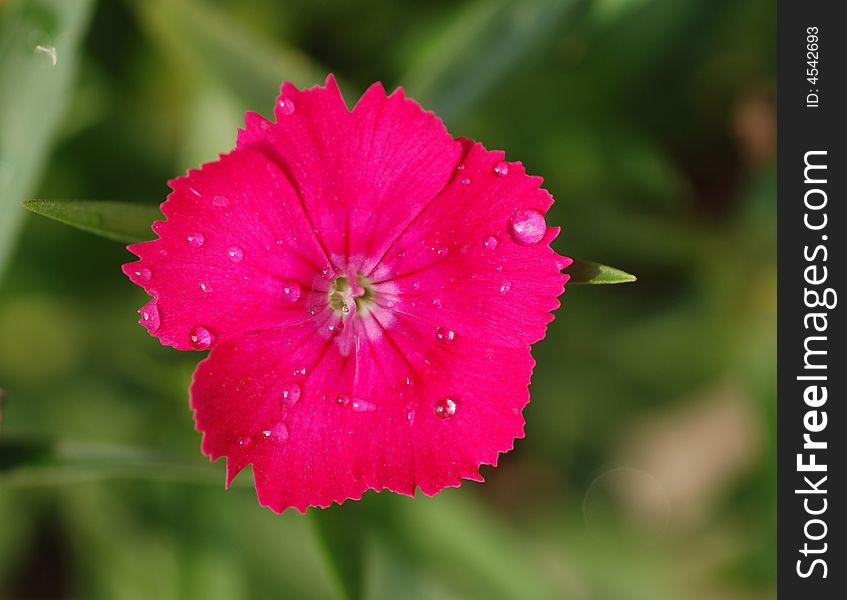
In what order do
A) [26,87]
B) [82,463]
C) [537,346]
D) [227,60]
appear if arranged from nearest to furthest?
[82,463], [26,87], [227,60], [537,346]

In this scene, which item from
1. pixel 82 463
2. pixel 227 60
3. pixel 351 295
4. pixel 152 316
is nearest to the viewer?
pixel 152 316

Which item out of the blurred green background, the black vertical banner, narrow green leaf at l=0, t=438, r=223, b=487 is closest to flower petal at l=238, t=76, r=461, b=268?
narrow green leaf at l=0, t=438, r=223, b=487

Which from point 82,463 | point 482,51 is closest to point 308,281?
point 82,463

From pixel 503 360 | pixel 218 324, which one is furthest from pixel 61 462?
pixel 503 360

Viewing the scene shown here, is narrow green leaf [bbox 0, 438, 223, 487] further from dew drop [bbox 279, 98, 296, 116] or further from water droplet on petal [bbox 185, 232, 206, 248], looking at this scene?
dew drop [bbox 279, 98, 296, 116]

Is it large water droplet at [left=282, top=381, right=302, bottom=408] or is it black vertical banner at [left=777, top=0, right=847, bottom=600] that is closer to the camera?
large water droplet at [left=282, top=381, right=302, bottom=408]

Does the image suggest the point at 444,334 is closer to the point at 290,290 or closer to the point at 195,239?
the point at 290,290
